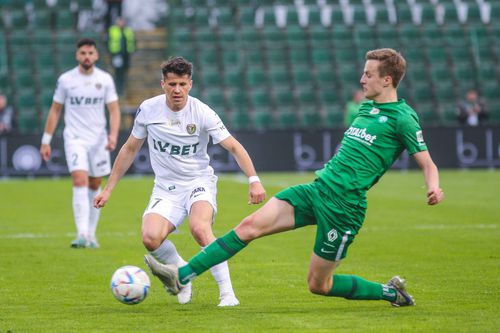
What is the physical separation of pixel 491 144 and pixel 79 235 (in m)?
16.9

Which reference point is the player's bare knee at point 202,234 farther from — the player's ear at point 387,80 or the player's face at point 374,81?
the player's ear at point 387,80

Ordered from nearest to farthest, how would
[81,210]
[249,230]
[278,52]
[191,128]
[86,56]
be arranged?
[249,230], [191,128], [81,210], [86,56], [278,52]

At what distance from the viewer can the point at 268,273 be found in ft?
34.0

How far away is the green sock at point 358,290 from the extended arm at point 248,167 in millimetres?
854

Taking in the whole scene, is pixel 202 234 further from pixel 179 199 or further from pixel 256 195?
pixel 256 195

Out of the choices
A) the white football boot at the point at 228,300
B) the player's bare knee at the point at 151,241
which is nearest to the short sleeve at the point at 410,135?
the white football boot at the point at 228,300

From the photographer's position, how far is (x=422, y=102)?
32594 mm

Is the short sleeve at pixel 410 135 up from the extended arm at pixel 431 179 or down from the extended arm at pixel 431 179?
up

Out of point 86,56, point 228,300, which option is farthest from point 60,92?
point 228,300

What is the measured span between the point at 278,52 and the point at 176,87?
82.7 ft

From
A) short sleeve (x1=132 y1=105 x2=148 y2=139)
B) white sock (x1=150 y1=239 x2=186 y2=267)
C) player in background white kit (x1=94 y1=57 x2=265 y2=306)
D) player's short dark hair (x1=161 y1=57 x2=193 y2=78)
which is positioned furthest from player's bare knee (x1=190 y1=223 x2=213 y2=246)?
player's short dark hair (x1=161 y1=57 x2=193 y2=78)

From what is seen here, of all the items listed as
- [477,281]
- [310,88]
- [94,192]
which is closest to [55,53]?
[310,88]

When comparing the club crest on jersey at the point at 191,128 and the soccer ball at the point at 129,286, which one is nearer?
the soccer ball at the point at 129,286

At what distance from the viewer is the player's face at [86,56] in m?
13.2
